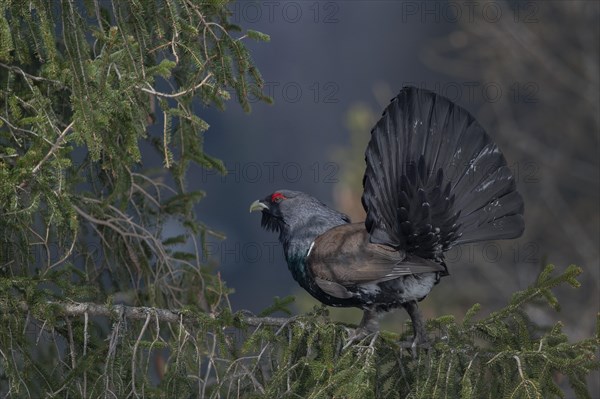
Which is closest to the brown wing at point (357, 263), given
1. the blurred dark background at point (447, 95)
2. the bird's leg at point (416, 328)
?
the bird's leg at point (416, 328)

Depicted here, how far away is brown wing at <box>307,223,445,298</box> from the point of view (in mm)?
4316

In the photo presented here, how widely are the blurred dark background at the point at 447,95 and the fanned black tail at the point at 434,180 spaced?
650 centimetres

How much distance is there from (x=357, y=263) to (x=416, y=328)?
468 mm

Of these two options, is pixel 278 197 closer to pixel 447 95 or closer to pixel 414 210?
pixel 414 210

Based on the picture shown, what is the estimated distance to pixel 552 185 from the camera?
14.0 meters

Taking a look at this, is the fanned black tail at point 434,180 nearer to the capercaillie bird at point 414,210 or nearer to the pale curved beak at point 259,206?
the capercaillie bird at point 414,210

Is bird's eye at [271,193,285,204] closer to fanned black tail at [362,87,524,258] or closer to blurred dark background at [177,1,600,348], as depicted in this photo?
fanned black tail at [362,87,524,258]

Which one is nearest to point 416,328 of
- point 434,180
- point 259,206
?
point 434,180

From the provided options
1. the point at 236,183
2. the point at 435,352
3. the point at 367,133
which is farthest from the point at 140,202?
the point at 236,183

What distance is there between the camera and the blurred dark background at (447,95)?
12.3m

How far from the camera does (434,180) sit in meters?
4.17

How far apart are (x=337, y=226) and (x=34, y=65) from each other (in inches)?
67.0

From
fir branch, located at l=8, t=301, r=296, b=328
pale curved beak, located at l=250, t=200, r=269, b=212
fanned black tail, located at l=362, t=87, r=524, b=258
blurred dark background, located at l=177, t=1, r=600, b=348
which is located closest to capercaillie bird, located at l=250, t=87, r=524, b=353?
fanned black tail, located at l=362, t=87, r=524, b=258

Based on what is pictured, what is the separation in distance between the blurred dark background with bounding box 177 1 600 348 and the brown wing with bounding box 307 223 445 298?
636 cm
